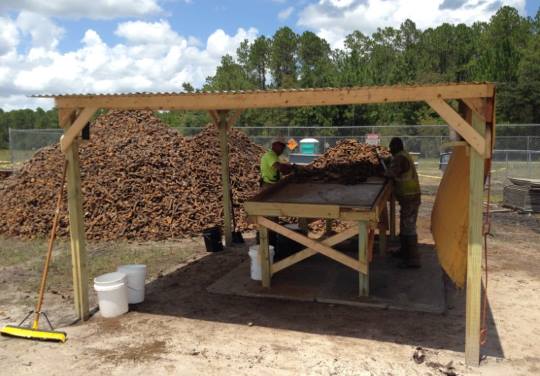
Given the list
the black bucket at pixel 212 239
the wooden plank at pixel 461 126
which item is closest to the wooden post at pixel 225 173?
the black bucket at pixel 212 239

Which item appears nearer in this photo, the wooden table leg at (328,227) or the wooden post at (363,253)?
the wooden post at (363,253)

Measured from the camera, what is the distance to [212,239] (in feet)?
31.2

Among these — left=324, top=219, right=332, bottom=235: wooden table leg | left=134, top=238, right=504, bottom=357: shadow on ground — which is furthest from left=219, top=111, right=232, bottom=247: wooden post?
left=134, top=238, right=504, bottom=357: shadow on ground

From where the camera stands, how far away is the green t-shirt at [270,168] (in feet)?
28.7

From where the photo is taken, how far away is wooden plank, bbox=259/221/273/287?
23.3 feet

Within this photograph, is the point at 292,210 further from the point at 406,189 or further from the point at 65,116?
the point at 65,116

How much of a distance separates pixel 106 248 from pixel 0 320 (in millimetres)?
3782

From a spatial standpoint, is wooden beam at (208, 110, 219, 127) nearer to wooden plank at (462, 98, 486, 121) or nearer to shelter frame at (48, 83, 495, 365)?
shelter frame at (48, 83, 495, 365)

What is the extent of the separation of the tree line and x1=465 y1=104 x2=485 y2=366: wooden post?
335cm

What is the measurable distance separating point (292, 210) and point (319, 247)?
63cm

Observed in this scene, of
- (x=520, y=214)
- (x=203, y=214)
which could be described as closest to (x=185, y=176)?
(x=203, y=214)

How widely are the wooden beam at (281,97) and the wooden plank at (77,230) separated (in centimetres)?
71

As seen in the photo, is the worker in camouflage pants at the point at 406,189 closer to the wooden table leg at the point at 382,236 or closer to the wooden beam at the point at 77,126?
the wooden table leg at the point at 382,236

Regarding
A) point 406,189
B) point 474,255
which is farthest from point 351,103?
point 406,189
